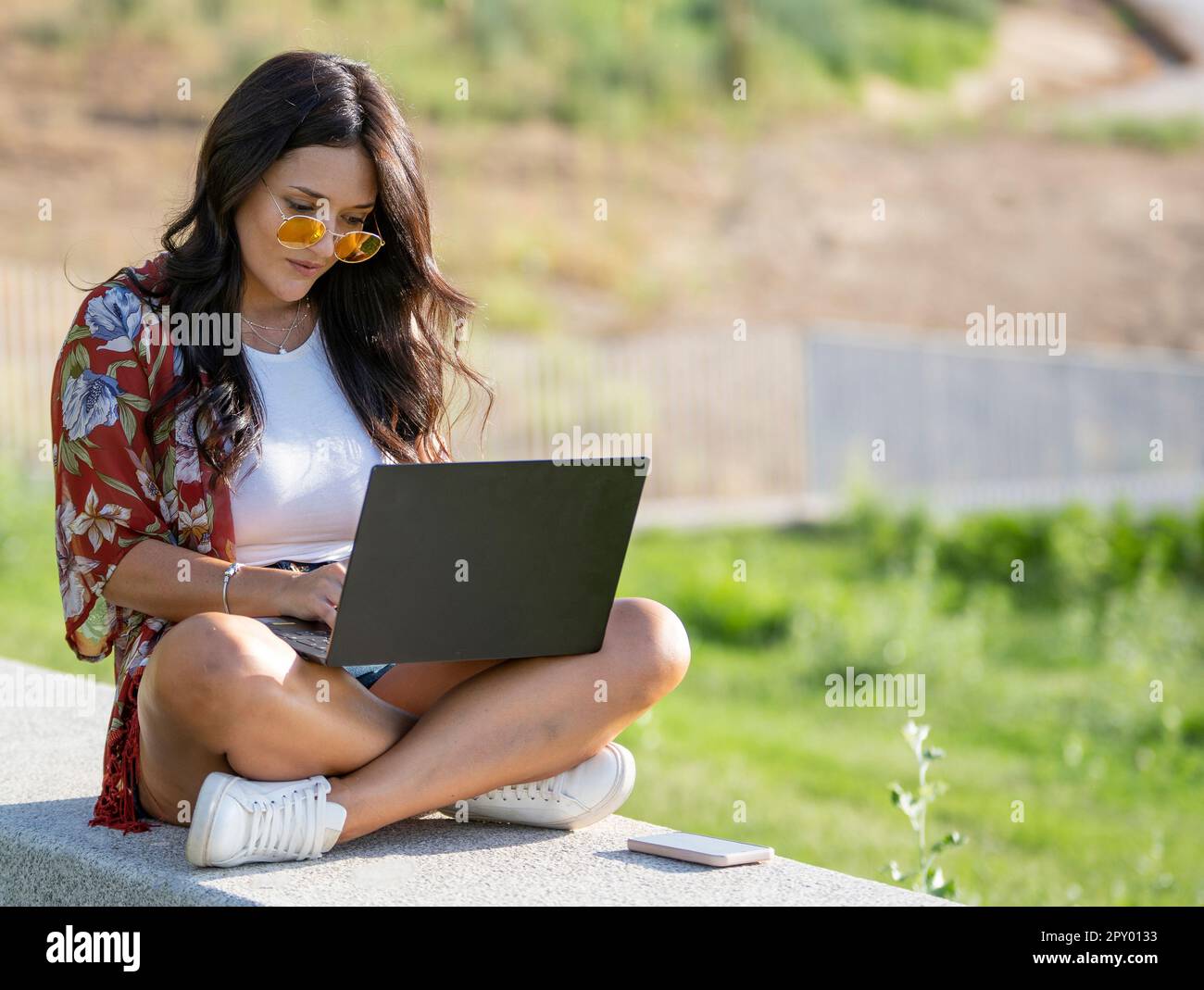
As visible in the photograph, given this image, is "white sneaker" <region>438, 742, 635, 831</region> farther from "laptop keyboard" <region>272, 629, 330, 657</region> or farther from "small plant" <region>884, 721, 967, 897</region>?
"small plant" <region>884, 721, 967, 897</region>

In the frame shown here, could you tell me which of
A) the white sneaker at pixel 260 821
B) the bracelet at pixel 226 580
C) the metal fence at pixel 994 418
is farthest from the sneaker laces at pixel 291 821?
the metal fence at pixel 994 418

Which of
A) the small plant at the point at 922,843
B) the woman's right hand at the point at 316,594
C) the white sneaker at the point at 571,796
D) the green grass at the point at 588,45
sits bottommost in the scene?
the small plant at the point at 922,843

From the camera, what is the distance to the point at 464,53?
19484mm

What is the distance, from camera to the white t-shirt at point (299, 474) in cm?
270

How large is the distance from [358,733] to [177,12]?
17.1 m

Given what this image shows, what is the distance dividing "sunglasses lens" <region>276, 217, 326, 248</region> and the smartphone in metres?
1.16

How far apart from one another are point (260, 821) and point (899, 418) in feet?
35.0

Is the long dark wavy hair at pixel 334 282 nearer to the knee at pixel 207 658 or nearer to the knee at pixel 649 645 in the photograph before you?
the knee at pixel 207 658

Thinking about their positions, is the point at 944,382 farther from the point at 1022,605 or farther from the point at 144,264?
the point at 144,264

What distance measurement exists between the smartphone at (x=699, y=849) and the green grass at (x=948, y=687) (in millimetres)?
1950

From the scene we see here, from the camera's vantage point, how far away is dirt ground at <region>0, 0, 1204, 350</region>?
16.4m

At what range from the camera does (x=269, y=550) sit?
108 inches

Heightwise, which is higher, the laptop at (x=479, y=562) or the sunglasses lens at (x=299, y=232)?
the sunglasses lens at (x=299, y=232)

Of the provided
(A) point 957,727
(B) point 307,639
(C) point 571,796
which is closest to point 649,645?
(C) point 571,796
